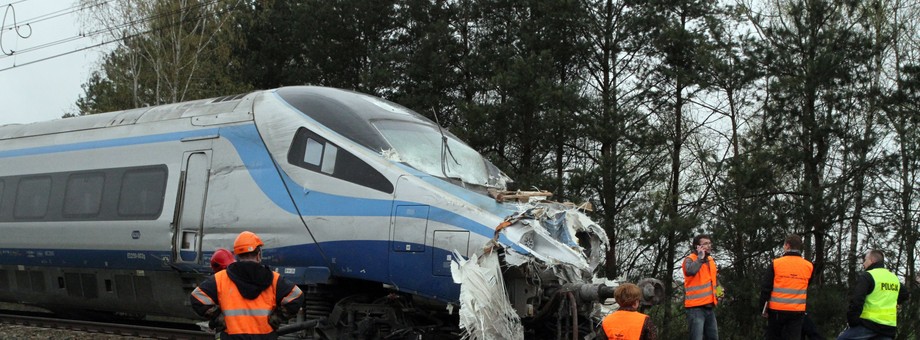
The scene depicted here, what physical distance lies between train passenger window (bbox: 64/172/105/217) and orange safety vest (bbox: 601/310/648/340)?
25.1 ft

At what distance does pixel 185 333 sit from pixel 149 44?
2515 cm

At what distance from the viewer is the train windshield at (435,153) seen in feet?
31.6

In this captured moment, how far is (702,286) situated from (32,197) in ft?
28.7

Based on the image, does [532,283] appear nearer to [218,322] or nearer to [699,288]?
[699,288]

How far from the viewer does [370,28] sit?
1033 inches

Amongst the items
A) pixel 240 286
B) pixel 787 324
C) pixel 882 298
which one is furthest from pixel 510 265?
pixel 882 298

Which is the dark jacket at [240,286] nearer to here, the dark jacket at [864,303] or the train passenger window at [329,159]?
the train passenger window at [329,159]

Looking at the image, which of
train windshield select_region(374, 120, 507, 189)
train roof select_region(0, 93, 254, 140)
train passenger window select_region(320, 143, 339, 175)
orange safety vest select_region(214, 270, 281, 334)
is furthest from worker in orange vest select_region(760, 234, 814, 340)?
train roof select_region(0, 93, 254, 140)

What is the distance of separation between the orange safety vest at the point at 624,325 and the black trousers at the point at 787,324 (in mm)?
4175

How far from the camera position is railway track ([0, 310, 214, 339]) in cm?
1104

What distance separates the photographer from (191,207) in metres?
10.5

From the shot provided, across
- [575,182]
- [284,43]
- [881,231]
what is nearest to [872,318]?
[881,231]

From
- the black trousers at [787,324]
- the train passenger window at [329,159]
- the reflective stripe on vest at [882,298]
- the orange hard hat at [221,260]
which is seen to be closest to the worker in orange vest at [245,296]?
the orange hard hat at [221,260]

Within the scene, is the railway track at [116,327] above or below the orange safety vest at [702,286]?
below
